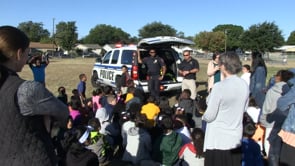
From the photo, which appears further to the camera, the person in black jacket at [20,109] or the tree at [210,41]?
the tree at [210,41]

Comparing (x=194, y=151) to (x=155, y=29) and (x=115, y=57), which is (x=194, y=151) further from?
(x=155, y=29)

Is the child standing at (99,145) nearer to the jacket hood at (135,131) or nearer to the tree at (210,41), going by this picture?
the jacket hood at (135,131)

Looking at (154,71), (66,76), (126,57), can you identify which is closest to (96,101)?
(154,71)

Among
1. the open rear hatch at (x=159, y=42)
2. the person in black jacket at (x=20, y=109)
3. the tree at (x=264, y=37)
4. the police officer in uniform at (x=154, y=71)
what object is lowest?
the police officer in uniform at (x=154, y=71)

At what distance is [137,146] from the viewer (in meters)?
5.55

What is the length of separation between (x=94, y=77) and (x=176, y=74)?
4340mm

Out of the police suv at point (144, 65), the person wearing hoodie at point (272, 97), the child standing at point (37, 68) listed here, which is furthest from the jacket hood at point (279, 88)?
the police suv at point (144, 65)

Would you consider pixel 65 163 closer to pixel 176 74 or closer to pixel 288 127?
pixel 288 127

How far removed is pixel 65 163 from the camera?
4535mm

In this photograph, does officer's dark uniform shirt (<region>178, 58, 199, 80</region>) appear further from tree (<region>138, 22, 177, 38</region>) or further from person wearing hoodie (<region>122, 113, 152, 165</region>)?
tree (<region>138, 22, 177, 38</region>)

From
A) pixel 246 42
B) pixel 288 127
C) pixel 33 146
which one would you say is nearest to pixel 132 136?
pixel 288 127

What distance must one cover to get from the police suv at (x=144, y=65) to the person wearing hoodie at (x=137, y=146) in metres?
5.06

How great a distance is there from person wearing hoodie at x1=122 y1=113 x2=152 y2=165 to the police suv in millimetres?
5064

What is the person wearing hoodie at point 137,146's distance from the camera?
5.54 meters
